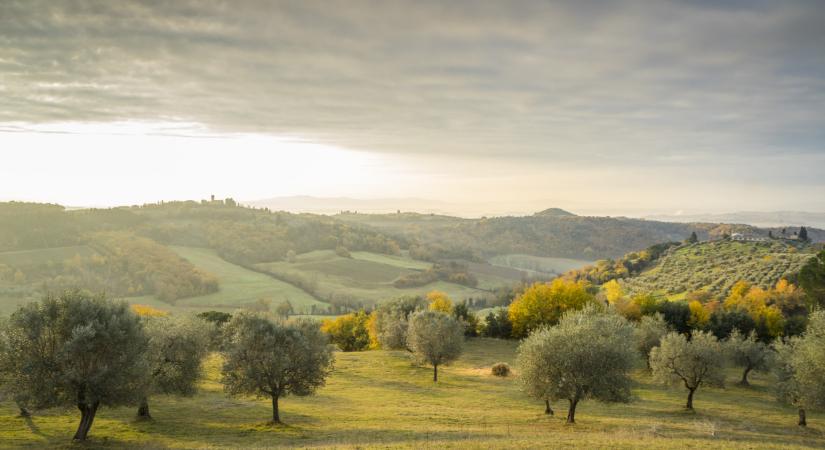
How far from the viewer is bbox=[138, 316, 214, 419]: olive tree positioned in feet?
135

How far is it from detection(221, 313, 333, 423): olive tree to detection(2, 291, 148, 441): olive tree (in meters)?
8.17

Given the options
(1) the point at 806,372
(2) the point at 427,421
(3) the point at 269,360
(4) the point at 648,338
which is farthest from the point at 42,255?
(1) the point at 806,372

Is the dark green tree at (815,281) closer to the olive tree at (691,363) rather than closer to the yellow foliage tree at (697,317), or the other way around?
the yellow foliage tree at (697,317)

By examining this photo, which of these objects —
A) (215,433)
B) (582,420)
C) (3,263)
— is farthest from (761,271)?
(3,263)

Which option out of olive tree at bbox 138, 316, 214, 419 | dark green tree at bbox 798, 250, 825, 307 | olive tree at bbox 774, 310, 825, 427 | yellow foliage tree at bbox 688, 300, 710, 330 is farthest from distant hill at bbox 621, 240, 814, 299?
olive tree at bbox 138, 316, 214, 419

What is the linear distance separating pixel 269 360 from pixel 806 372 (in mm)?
46688

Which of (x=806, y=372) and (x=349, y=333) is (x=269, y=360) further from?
(x=349, y=333)

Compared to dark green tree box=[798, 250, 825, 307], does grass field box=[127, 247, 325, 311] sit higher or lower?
lower

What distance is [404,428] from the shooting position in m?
39.0

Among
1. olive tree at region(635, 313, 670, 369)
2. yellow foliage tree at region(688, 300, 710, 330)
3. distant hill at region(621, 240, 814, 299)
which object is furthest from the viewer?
distant hill at region(621, 240, 814, 299)

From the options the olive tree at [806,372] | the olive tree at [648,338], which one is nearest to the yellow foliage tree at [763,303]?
the olive tree at [648,338]

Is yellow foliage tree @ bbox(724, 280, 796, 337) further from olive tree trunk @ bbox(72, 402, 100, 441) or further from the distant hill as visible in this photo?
olive tree trunk @ bbox(72, 402, 100, 441)

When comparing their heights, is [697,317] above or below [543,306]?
below

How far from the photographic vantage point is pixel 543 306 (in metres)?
104
